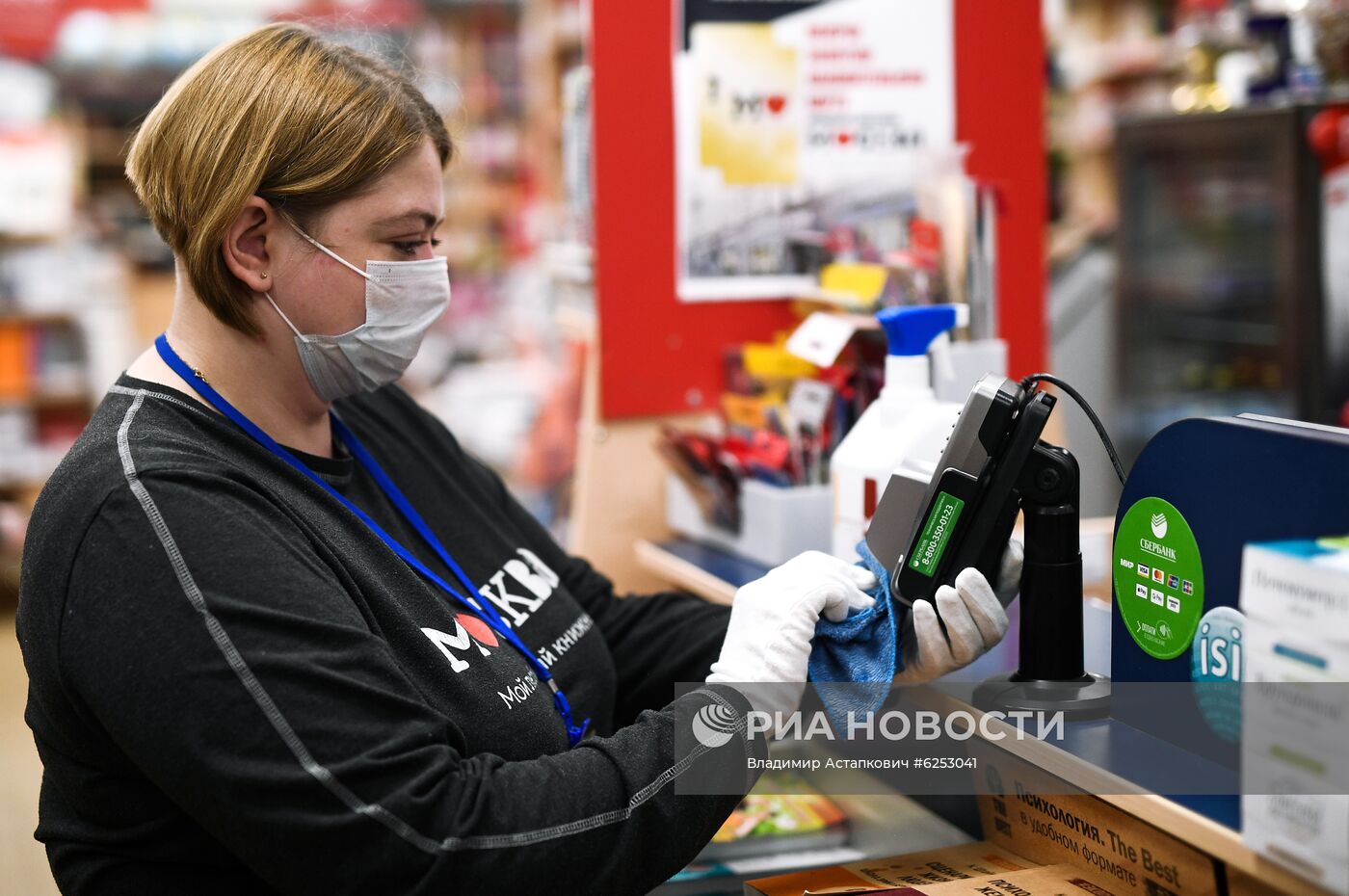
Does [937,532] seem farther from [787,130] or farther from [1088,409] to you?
[787,130]

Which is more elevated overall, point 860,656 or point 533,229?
point 533,229

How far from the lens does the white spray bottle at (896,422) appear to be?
65.0 inches

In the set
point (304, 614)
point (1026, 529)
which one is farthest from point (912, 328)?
point (304, 614)

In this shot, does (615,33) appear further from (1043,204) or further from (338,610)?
(338,610)

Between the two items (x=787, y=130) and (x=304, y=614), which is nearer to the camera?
(x=304, y=614)

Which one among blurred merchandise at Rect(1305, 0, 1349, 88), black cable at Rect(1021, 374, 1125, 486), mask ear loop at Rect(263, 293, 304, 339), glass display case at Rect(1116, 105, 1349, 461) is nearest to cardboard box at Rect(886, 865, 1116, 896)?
black cable at Rect(1021, 374, 1125, 486)

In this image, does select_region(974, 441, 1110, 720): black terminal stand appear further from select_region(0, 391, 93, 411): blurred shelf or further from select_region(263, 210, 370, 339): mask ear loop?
select_region(0, 391, 93, 411): blurred shelf

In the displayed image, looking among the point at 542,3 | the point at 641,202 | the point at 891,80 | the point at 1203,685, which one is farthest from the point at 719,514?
the point at 542,3

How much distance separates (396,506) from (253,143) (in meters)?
0.50

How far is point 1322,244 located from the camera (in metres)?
3.82

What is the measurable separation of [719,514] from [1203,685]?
1.12 meters

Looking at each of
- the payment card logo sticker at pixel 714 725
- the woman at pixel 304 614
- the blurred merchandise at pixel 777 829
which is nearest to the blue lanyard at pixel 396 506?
the woman at pixel 304 614

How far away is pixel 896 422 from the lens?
5.62ft

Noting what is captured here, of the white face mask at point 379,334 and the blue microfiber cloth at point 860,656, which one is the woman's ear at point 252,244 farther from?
the blue microfiber cloth at point 860,656
